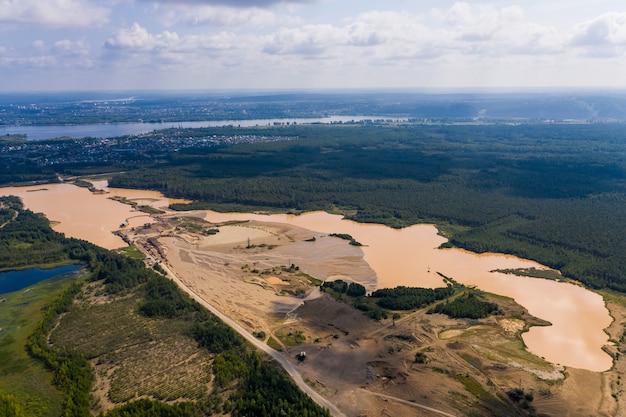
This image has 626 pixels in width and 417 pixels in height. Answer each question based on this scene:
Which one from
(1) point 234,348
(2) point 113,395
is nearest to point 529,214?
(1) point 234,348

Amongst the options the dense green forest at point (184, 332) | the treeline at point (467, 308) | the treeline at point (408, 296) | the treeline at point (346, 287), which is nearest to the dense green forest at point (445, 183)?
the treeline at point (467, 308)

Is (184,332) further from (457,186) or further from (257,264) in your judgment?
(457,186)

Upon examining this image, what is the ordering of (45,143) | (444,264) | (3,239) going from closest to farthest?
(444,264), (3,239), (45,143)

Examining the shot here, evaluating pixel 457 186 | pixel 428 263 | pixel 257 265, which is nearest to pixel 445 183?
pixel 457 186

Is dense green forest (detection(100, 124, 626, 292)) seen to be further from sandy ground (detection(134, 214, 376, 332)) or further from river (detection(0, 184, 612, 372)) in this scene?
sandy ground (detection(134, 214, 376, 332))

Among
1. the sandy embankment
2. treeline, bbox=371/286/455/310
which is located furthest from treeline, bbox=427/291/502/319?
the sandy embankment

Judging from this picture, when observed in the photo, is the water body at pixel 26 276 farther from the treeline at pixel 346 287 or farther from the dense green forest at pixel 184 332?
the treeline at pixel 346 287

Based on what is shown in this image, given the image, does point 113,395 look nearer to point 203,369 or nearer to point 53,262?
point 203,369
